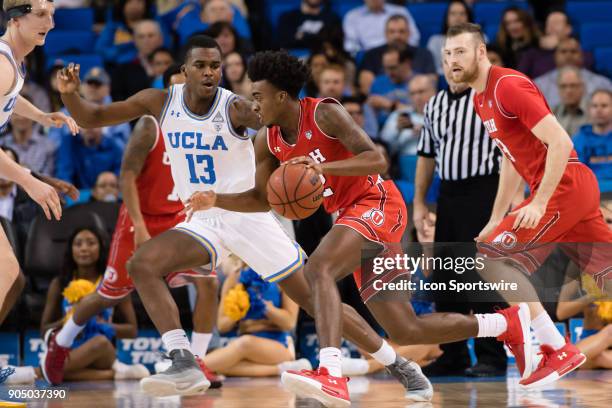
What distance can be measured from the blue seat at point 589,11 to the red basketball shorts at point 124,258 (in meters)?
6.83

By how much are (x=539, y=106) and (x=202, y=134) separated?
2.09 metres

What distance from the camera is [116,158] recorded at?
10.4 meters

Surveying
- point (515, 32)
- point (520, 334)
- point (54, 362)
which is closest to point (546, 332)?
point (520, 334)

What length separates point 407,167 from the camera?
405 inches

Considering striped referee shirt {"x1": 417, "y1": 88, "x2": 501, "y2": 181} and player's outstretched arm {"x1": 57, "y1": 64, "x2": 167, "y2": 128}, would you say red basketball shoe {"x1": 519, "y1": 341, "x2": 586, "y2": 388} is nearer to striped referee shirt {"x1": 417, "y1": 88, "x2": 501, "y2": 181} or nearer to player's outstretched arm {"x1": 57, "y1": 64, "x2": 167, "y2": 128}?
striped referee shirt {"x1": 417, "y1": 88, "x2": 501, "y2": 181}

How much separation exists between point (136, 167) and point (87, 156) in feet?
8.91

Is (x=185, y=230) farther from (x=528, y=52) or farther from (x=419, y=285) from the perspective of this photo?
(x=528, y=52)

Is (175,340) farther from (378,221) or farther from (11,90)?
(11,90)

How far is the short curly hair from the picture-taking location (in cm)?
588

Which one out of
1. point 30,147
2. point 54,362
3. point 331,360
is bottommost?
point 54,362

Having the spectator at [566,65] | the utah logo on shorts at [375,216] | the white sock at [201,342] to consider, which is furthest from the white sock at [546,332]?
the spectator at [566,65]

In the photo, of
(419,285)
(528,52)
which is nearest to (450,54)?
(419,285)

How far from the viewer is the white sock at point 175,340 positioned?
241 inches

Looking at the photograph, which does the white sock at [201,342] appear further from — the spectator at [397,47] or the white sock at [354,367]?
the spectator at [397,47]
